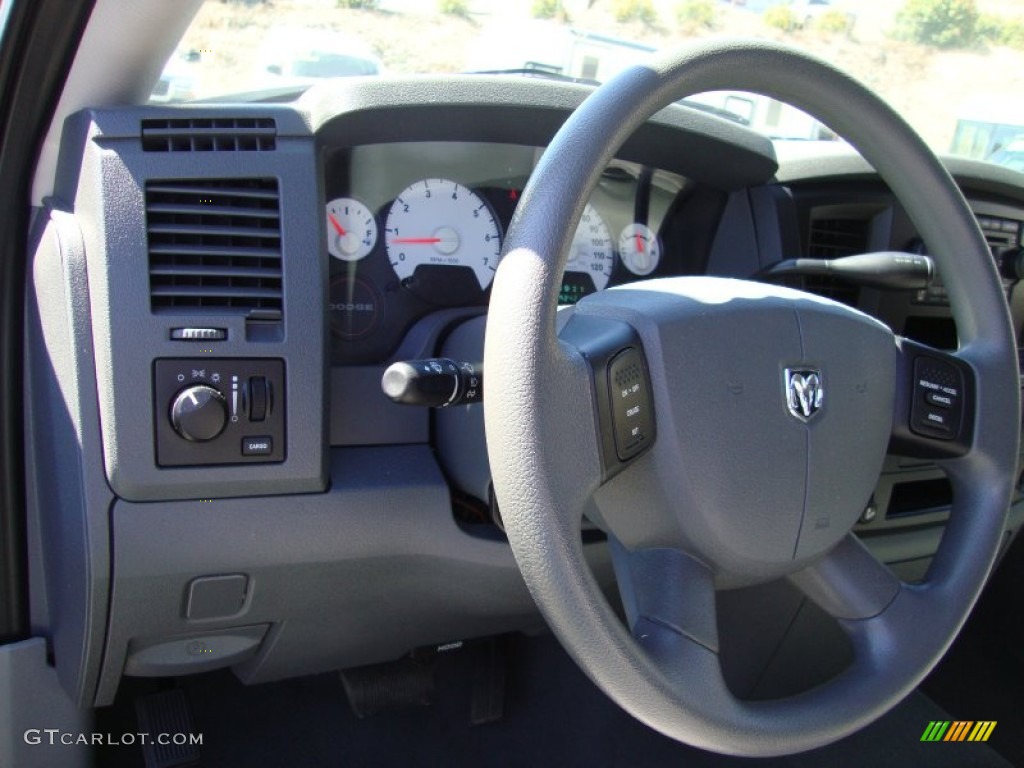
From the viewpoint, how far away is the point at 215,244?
4.33 ft

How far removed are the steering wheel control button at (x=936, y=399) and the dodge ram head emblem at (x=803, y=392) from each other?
223 mm

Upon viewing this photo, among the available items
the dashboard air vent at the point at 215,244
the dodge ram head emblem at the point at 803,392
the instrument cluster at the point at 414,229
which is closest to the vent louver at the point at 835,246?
the instrument cluster at the point at 414,229

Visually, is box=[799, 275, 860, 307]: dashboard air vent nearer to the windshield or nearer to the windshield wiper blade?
the windshield

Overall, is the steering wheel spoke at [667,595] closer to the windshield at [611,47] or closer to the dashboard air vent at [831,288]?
the windshield at [611,47]

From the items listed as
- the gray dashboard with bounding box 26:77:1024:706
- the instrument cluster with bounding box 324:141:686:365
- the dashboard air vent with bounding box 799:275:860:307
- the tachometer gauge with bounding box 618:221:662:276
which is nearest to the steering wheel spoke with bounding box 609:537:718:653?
the gray dashboard with bounding box 26:77:1024:706

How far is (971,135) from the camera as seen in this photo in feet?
7.69

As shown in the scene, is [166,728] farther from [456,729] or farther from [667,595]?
[667,595]

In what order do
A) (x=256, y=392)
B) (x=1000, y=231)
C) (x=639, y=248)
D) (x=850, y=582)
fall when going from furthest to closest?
(x=1000, y=231) → (x=639, y=248) → (x=256, y=392) → (x=850, y=582)

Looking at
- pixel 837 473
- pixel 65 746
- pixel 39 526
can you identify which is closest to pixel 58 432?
pixel 39 526

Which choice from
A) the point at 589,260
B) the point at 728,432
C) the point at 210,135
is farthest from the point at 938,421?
the point at 210,135

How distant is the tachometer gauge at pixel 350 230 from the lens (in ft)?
5.03

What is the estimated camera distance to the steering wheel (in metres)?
0.93

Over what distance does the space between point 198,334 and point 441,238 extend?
492 millimetres

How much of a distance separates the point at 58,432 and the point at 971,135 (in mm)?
2139
